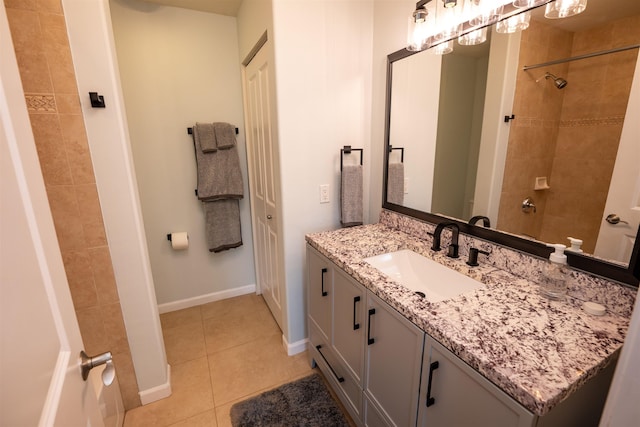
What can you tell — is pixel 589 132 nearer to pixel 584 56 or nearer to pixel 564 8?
pixel 584 56

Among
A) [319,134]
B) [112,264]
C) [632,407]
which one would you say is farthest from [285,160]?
[632,407]

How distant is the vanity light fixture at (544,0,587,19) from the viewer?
0.97m

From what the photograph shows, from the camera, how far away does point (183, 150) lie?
7.80 feet

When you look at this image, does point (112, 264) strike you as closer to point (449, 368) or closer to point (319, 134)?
point (319, 134)

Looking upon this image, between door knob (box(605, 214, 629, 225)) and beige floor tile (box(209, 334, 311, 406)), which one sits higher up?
door knob (box(605, 214, 629, 225))

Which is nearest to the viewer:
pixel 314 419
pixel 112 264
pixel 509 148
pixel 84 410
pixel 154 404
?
pixel 84 410

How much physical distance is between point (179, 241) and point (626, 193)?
8.68 feet

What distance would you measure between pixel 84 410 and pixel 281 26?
5.86 feet

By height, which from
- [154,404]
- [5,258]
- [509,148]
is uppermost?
[509,148]

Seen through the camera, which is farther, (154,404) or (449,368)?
(154,404)

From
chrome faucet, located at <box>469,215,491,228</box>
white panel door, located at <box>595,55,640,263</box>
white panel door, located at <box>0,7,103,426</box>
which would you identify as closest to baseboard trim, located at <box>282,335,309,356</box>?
chrome faucet, located at <box>469,215,491,228</box>

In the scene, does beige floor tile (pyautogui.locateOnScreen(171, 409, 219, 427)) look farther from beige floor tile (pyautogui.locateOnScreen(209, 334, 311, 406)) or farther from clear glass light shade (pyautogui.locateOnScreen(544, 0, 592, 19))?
clear glass light shade (pyautogui.locateOnScreen(544, 0, 592, 19))

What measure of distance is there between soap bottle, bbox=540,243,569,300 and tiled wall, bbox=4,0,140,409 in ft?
6.32

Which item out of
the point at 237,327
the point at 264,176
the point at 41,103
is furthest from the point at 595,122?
the point at 237,327
